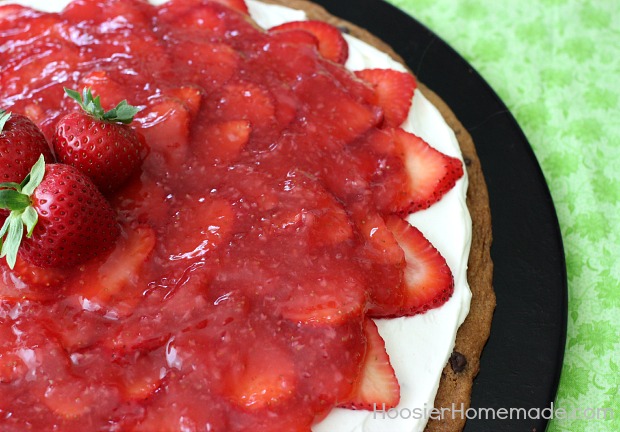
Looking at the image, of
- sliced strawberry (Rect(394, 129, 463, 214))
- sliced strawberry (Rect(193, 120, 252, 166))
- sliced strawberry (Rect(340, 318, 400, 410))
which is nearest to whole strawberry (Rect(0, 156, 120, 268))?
sliced strawberry (Rect(193, 120, 252, 166))

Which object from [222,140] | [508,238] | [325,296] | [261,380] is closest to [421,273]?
[325,296]

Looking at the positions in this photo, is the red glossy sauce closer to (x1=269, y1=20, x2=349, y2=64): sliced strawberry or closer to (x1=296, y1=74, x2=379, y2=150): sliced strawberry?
(x1=296, y1=74, x2=379, y2=150): sliced strawberry

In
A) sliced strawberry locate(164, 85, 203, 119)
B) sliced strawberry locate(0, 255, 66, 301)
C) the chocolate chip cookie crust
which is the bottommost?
the chocolate chip cookie crust

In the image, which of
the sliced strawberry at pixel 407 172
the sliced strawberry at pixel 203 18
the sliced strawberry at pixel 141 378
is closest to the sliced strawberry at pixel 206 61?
the sliced strawberry at pixel 203 18

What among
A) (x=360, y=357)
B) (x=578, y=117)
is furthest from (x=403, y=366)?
(x=578, y=117)

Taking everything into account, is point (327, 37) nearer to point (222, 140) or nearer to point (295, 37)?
point (295, 37)

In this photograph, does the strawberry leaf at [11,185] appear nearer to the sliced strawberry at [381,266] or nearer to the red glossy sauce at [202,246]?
the red glossy sauce at [202,246]

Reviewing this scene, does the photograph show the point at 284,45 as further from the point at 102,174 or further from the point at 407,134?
the point at 102,174
